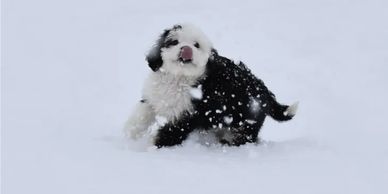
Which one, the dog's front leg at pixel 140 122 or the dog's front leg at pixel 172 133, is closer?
the dog's front leg at pixel 172 133

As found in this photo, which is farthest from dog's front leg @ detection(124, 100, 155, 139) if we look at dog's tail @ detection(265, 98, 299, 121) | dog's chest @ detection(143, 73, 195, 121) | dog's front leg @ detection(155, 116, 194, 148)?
dog's tail @ detection(265, 98, 299, 121)

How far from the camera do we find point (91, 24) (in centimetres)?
1190

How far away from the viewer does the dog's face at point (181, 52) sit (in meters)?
4.42

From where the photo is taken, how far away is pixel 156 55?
15.0 ft

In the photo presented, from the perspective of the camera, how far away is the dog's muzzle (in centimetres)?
437

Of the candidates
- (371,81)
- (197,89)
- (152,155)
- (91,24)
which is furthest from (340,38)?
(152,155)

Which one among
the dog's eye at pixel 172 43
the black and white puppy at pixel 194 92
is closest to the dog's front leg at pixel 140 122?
the black and white puppy at pixel 194 92

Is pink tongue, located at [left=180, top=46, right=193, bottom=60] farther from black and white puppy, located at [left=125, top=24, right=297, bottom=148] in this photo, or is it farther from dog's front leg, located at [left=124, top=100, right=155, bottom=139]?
dog's front leg, located at [left=124, top=100, right=155, bottom=139]

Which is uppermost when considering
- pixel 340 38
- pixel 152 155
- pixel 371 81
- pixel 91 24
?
pixel 91 24

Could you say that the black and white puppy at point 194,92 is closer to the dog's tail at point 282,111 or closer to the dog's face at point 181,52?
the dog's face at point 181,52

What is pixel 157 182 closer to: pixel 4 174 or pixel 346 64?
pixel 4 174

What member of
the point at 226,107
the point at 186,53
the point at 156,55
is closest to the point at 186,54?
the point at 186,53

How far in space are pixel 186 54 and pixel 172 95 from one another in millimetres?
376

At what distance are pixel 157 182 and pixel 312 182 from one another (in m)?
0.90
